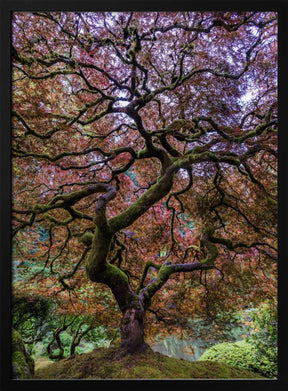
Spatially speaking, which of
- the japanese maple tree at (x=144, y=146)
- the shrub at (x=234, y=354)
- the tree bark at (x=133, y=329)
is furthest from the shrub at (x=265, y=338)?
the tree bark at (x=133, y=329)

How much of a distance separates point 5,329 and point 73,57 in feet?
6.82

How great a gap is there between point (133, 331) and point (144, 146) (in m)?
1.63

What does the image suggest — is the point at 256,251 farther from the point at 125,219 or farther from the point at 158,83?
the point at 158,83

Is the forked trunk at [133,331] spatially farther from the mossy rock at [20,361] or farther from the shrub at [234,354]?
the mossy rock at [20,361]

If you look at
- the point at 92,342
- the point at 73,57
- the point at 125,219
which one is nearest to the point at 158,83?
the point at 73,57

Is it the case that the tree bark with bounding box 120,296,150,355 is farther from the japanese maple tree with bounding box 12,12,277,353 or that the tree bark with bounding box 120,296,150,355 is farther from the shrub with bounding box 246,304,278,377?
the shrub with bounding box 246,304,278,377

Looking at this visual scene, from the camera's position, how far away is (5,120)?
1397 mm

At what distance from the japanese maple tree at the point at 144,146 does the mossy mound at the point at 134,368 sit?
14cm

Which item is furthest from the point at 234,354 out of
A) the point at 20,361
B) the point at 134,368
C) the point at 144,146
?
the point at 144,146

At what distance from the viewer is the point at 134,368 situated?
4.71 feet

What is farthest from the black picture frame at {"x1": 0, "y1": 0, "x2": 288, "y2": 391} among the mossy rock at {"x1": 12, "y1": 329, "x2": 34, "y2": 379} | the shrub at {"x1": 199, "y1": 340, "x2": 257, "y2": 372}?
the shrub at {"x1": 199, "y1": 340, "x2": 257, "y2": 372}

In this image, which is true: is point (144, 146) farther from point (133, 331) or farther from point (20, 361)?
point (20, 361)

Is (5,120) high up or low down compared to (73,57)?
down

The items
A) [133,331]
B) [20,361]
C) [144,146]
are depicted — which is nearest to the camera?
[20,361]
